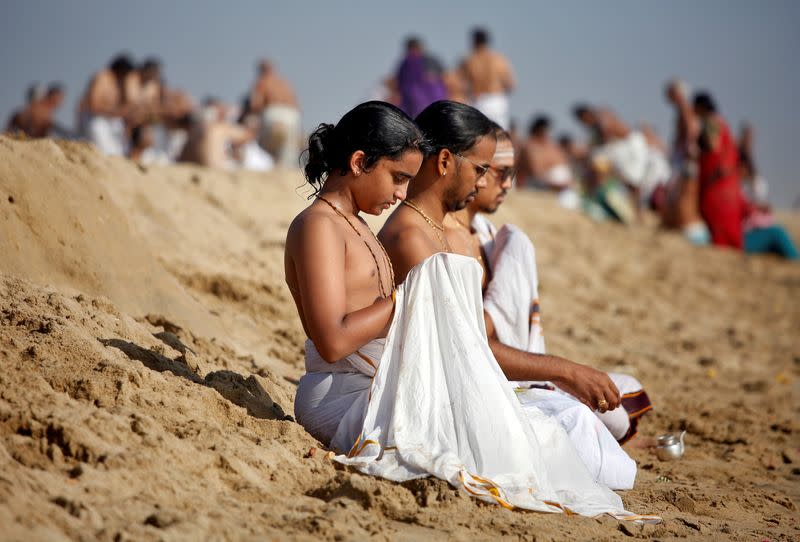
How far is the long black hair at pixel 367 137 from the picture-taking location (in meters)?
3.40

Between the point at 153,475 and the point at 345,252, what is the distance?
105 cm

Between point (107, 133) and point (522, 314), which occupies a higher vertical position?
point (107, 133)

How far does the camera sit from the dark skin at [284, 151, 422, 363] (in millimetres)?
3176

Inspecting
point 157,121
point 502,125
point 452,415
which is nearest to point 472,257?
point 452,415

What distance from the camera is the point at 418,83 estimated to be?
1215 cm

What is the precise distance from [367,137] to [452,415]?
1.07m

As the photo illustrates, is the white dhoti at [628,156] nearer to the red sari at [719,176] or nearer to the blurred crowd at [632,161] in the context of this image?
the blurred crowd at [632,161]

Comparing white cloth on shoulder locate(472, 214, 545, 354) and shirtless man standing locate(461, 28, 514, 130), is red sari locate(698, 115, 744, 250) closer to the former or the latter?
shirtless man standing locate(461, 28, 514, 130)

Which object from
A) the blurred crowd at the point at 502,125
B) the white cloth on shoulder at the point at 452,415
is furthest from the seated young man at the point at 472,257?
the blurred crowd at the point at 502,125

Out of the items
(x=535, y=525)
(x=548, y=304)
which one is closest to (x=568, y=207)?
(x=548, y=304)

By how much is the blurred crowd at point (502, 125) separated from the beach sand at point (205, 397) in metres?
3.62

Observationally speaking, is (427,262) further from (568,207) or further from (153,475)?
(568,207)

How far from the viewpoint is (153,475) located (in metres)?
2.84

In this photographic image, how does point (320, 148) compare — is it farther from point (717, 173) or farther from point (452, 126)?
point (717, 173)
